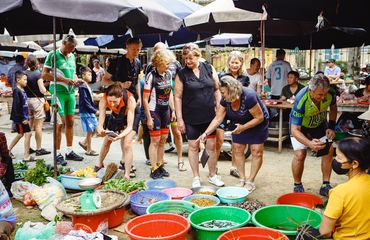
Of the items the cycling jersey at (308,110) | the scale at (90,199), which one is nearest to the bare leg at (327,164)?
the cycling jersey at (308,110)

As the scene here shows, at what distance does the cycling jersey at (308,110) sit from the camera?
173 inches

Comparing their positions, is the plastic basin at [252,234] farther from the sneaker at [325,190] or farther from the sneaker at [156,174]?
the sneaker at [156,174]

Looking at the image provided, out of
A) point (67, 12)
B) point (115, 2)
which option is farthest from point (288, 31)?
point (67, 12)

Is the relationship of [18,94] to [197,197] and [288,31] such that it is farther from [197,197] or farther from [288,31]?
[288,31]

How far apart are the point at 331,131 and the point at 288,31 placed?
3.95 metres

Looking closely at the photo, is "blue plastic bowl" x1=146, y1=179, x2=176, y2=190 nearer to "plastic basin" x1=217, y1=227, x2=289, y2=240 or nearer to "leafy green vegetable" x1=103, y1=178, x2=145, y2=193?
"leafy green vegetable" x1=103, y1=178, x2=145, y2=193

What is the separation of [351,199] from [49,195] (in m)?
3.35

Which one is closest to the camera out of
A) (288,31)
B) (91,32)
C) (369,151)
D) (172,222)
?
(369,151)

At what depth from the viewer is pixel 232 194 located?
14.9ft

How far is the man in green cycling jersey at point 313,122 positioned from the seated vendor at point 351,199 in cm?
154

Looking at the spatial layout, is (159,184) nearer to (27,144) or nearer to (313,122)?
(313,122)

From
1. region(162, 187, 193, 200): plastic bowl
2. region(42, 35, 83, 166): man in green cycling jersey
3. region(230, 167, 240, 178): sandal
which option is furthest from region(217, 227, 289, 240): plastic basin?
region(42, 35, 83, 166): man in green cycling jersey

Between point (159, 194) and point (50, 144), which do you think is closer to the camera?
point (159, 194)

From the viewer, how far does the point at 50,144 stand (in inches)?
332
